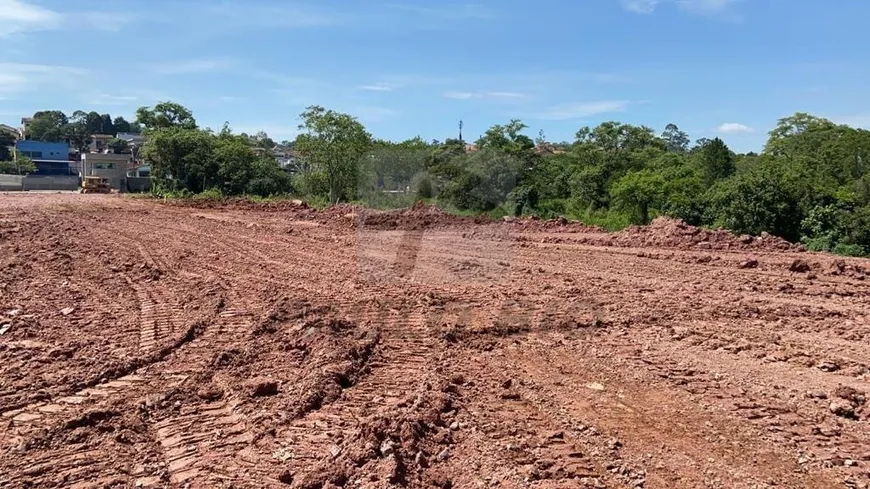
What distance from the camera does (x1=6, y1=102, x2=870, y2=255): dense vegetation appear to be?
14.5 metres

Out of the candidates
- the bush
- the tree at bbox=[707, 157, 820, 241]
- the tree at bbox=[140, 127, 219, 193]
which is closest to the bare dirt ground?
the tree at bbox=[707, 157, 820, 241]

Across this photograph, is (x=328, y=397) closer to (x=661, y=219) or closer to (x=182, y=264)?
(x=182, y=264)

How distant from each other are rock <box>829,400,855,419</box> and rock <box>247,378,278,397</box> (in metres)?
3.94

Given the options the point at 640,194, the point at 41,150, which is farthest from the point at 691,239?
the point at 41,150

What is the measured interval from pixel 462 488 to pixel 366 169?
63.7 feet

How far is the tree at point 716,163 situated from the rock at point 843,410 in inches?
825

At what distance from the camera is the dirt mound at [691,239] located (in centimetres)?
1230

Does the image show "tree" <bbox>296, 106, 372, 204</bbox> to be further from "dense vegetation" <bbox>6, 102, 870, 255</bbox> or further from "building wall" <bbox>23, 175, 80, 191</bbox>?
"building wall" <bbox>23, 175, 80, 191</bbox>

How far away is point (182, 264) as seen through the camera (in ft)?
32.3

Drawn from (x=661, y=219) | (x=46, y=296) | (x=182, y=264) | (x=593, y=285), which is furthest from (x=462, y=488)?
(x=661, y=219)

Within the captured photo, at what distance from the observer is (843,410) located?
412cm

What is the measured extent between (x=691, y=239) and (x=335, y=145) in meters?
16.1

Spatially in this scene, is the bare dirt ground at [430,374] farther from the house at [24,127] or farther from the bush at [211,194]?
the house at [24,127]

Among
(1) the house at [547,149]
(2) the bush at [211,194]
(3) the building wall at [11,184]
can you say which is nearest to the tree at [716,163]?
(1) the house at [547,149]
